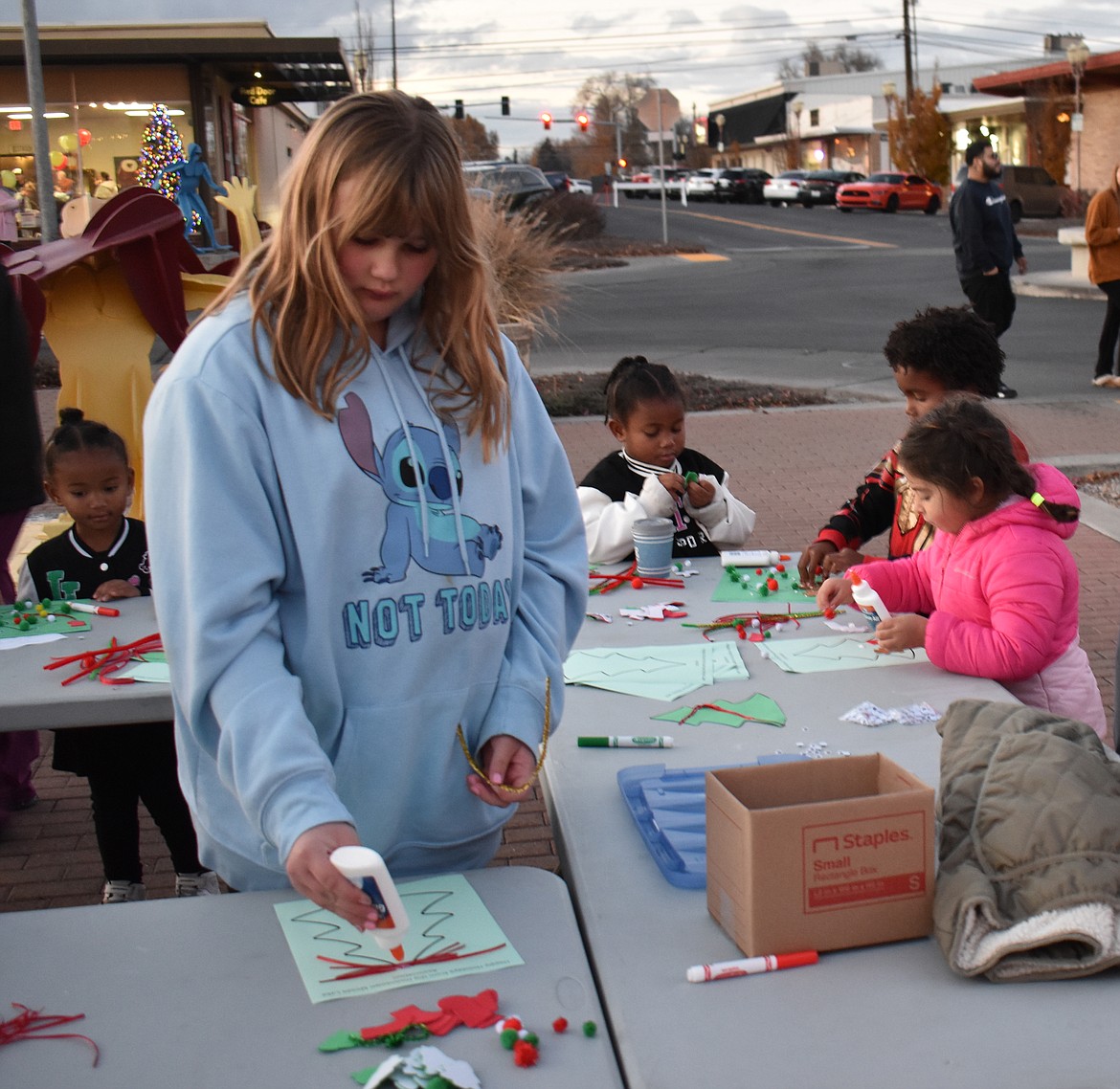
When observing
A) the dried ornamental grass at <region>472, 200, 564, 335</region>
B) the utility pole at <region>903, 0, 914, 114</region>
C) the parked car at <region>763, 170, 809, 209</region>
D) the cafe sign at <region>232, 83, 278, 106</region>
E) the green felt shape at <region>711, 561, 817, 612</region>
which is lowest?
the green felt shape at <region>711, 561, 817, 612</region>

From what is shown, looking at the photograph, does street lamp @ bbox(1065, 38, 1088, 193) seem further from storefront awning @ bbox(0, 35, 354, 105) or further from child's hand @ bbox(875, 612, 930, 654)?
child's hand @ bbox(875, 612, 930, 654)

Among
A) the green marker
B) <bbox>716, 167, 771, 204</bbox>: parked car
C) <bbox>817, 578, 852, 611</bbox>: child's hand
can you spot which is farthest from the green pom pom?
<bbox>716, 167, 771, 204</bbox>: parked car

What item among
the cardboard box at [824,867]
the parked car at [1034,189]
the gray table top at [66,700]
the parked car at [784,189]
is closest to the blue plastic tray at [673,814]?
the cardboard box at [824,867]

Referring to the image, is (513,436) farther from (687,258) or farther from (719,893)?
(687,258)

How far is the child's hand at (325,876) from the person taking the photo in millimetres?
1535

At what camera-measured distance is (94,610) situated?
353 cm

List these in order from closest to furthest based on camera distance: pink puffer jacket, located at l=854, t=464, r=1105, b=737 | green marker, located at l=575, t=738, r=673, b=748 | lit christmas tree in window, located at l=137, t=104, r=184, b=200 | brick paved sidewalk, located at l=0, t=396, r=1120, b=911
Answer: green marker, located at l=575, t=738, r=673, b=748 → pink puffer jacket, located at l=854, t=464, r=1105, b=737 → brick paved sidewalk, located at l=0, t=396, r=1120, b=911 → lit christmas tree in window, located at l=137, t=104, r=184, b=200

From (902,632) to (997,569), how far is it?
9.7 inches

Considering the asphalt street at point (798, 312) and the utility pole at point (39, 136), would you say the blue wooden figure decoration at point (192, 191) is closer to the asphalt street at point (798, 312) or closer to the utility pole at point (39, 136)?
the utility pole at point (39, 136)

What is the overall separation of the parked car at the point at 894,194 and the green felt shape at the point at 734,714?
39.9m

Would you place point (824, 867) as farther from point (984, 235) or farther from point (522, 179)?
point (522, 179)

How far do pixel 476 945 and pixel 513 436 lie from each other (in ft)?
2.54

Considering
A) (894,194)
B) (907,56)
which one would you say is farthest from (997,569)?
(907,56)

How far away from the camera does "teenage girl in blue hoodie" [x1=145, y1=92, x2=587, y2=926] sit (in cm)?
167
